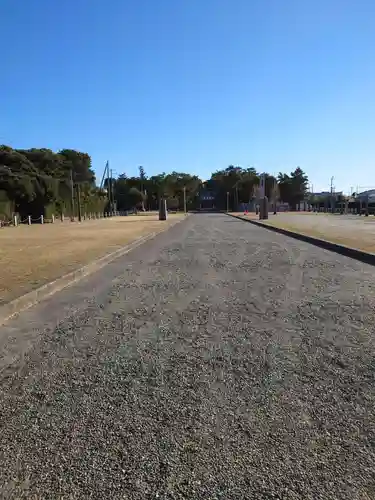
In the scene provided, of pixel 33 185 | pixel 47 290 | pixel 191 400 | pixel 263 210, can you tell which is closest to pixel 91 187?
pixel 33 185

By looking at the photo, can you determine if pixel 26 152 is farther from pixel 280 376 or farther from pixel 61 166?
pixel 280 376

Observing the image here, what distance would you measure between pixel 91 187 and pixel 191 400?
9355 cm

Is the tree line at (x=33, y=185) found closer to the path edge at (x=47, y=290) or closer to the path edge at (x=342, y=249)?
the path edge at (x=342, y=249)

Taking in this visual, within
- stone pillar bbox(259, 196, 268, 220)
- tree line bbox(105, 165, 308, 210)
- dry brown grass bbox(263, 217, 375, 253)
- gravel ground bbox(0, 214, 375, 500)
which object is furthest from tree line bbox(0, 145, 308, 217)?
gravel ground bbox(0, 214, 375, 500)

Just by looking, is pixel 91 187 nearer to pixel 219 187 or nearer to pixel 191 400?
pixel 219 187

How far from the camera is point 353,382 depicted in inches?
161

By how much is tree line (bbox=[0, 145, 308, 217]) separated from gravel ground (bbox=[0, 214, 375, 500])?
42966 mm

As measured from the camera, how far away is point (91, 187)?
94.3m

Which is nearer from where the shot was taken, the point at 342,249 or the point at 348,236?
the point at 342,249

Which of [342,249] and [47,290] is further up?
[47,290]

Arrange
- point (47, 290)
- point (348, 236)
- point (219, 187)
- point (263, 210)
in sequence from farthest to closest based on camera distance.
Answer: point (219, 187)
point (263, 210)
point (348, 236)
point (47, 290)

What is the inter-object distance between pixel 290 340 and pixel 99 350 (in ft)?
7.03

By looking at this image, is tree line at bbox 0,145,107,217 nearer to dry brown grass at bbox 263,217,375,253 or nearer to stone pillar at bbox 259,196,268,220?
stone pillar at bbox 259,196,268,220

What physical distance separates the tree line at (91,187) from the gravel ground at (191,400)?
4297 cm
